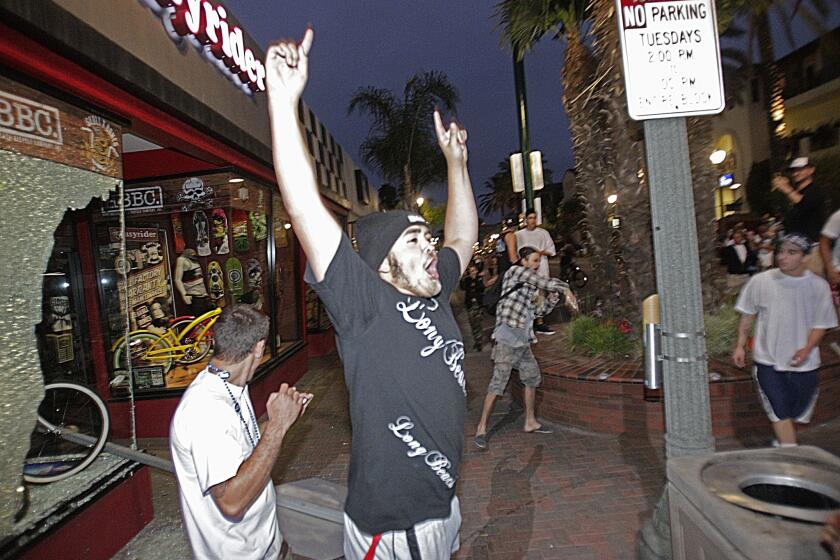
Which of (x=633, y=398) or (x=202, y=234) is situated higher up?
(x=202, y=234)

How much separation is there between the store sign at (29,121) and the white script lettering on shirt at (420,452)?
3.00 metres

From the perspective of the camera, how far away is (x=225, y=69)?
6.77 m

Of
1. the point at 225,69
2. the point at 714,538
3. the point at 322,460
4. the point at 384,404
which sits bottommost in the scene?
the point at 322,460

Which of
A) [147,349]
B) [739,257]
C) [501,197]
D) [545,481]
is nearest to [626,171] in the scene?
[545,481]

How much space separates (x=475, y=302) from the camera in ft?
38.0

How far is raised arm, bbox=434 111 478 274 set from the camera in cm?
Answer: 253

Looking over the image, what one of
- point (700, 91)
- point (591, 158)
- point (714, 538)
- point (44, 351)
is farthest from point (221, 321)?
point (591, 158)

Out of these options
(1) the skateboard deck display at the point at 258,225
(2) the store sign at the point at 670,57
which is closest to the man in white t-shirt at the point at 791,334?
(2) the store sign at the point at 670,57

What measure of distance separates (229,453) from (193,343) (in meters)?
6.15

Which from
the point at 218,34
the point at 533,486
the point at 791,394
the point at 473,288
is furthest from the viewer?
the point at 473,288

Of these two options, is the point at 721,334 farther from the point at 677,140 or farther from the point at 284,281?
→ the point at 284,281

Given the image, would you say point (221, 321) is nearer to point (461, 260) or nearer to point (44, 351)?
point (461, 260)

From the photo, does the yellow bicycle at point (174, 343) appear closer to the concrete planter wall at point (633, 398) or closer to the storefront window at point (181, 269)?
the storefront window at point (181, 269)

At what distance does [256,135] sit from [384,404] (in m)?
7.04
